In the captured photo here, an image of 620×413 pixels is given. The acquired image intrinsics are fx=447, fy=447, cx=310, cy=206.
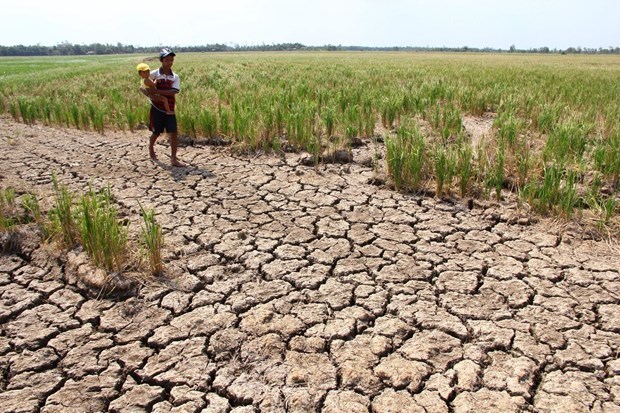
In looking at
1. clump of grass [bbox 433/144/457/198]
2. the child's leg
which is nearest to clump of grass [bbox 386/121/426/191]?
clump of grass [bbox 433/144/457/198]

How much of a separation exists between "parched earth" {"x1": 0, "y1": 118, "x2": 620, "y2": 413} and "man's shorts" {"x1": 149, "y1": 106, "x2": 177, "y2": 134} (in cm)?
144

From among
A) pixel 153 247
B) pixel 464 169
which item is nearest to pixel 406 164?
pixel 464 169

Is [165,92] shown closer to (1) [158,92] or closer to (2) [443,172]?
(1) [158,92]

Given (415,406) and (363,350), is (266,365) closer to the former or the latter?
(363,350)

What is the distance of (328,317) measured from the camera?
291 cm

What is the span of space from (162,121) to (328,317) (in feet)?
13.3

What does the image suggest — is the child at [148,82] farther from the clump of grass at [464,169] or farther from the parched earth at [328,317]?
the clump of grass at [464,169]

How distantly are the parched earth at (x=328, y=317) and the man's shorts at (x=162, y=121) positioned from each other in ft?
4.73

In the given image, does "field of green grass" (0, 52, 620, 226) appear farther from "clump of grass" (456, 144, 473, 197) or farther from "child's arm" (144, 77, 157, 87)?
"child's arm" (144, 77, 157, 87)

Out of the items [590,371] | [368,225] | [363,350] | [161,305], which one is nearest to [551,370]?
[590,371]

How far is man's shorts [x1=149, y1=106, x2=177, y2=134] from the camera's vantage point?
5.81 m

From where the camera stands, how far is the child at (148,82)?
5398 mm

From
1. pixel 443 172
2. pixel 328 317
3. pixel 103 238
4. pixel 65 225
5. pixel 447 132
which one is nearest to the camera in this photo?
pixel 328 317

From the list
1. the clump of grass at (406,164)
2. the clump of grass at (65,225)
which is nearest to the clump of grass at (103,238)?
the clump of grass at (65,225)
